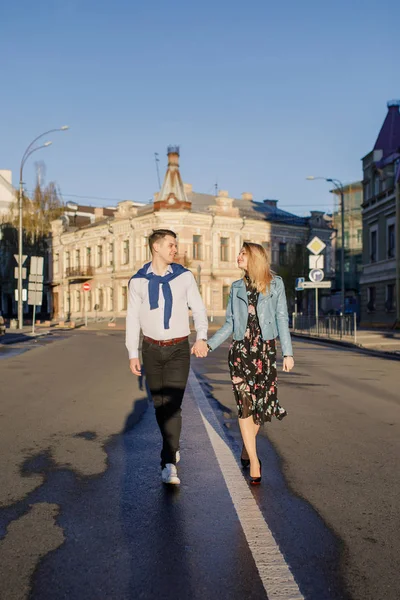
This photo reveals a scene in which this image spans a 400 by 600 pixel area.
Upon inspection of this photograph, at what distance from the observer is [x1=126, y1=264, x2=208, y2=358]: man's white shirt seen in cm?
478

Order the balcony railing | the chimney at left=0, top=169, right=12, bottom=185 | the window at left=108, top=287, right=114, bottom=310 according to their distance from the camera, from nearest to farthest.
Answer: the window at left=108, top=287, right=114, bottom=310
the balcony railing
the chimney at left=0, top=169, right=12, bottom=185

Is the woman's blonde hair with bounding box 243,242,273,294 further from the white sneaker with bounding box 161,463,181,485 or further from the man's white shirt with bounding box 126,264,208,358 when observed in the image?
the white sneaker with bounding box 161,463,181,485

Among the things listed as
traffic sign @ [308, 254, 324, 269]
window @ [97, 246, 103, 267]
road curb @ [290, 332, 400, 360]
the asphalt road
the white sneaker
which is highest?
window @ [97, 246, 103, 267]

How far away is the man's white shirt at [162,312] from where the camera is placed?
188 inches

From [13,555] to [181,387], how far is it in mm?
1843

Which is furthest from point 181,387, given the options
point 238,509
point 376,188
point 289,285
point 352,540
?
point 289,285

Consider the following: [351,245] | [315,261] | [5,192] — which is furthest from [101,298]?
[351,245]

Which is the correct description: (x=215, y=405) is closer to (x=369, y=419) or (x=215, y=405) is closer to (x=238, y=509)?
(x=369, y=419)

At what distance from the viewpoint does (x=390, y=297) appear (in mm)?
38250

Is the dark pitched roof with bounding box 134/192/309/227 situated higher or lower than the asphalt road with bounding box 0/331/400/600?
higher

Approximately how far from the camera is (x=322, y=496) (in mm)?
A: 4395

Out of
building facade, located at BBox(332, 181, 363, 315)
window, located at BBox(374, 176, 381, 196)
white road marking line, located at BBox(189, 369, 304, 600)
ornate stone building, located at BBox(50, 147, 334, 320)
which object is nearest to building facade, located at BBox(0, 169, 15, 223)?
ornate stone building, located at BBox(50, 147, 334, 320)

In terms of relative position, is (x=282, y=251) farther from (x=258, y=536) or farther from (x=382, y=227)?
(x=258, y=536)

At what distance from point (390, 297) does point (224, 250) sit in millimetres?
20140
